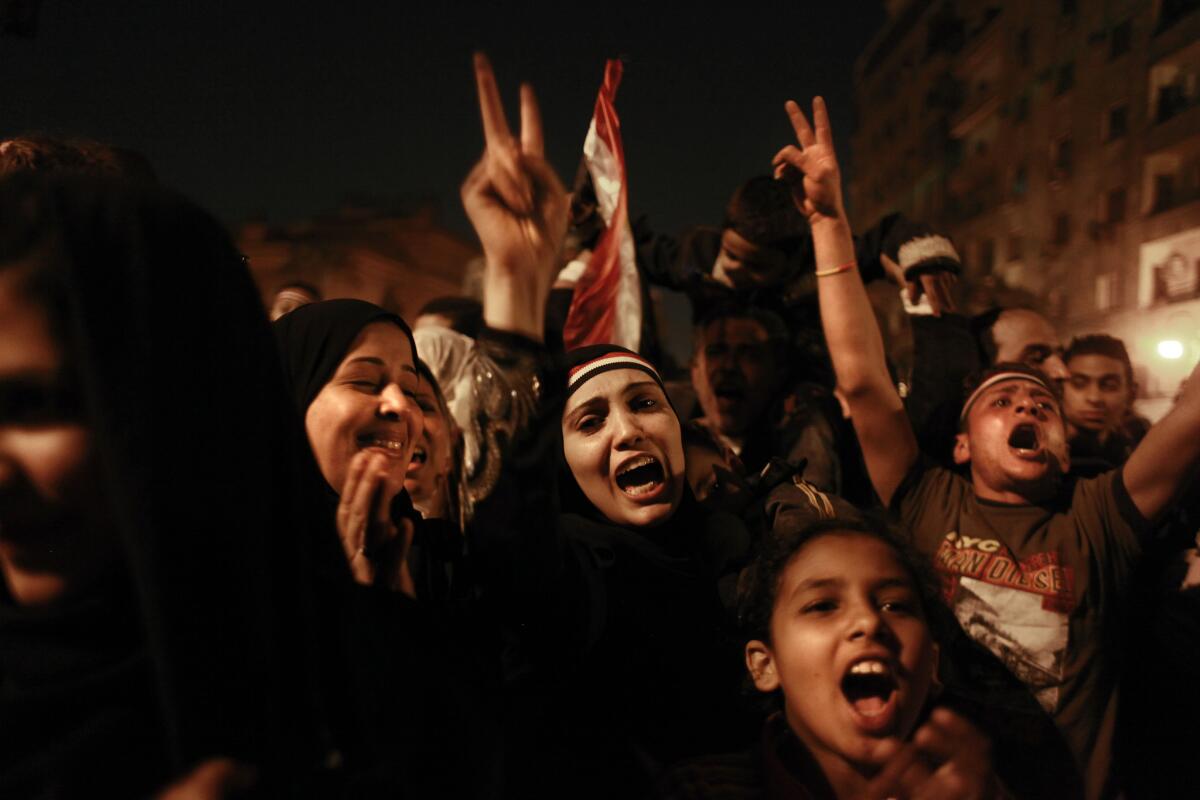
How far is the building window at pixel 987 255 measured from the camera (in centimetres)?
1433

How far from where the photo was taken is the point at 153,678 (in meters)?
0.97

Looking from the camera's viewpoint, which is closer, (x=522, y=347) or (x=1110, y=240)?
(x=522, y=347)

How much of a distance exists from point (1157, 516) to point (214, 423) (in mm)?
2425

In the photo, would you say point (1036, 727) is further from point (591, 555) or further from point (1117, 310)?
point (1117, 310)

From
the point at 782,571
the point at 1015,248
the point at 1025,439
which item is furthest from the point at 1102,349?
the point at 1015,248

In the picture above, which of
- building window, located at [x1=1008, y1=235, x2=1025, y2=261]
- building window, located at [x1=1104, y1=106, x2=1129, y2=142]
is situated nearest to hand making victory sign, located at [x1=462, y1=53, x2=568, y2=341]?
building window, located at [x1=1104, y1=106, x2=1129, y2=142]

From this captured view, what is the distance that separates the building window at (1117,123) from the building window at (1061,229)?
1.37 m

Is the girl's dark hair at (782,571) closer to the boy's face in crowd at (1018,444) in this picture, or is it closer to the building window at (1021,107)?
the boy's face in crowd at (1018,444)

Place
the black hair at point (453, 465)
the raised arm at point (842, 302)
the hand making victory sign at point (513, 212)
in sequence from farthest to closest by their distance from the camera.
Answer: the raised arm at point (842, 302), the black hair at point (453, 465), the hand making victory sign at point (513, 212)

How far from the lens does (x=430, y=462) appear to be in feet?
6.42

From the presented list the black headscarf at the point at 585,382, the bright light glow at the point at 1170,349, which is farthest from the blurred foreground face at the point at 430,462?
the bright light glow at the point at 1170,349

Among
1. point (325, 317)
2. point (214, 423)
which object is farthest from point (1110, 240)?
point (214, 423)

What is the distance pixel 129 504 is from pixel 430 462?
3.47ft

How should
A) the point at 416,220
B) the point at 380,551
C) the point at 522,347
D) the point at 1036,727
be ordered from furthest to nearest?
the point at 416,220
the point at 1036,727
the point at 380,551
the point at 522,347
